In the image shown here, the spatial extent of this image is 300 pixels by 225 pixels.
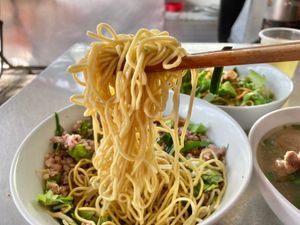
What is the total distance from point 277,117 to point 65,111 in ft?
2.22

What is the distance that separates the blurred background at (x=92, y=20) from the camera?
8.25ft

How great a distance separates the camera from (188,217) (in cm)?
79

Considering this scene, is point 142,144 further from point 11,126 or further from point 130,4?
point 130,4

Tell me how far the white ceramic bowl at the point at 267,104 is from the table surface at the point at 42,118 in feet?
0.36

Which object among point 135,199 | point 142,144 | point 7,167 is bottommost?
point 7,167

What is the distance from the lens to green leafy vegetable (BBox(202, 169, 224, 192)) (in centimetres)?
84

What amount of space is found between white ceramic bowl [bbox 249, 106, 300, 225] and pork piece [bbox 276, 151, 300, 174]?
0.08 metres

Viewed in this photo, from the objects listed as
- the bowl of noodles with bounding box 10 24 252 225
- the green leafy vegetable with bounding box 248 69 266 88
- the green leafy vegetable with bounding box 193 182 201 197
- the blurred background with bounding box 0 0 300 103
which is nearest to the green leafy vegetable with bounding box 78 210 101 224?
the bowl of noodles with bounding box 10 24 252 225

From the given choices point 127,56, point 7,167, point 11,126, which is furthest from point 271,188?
point 11,126

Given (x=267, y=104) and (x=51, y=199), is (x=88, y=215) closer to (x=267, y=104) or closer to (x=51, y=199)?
(x=51, y=199)

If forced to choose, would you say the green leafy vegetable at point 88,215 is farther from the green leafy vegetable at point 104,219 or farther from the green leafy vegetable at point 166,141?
the green leafy vegetable at point 166,141

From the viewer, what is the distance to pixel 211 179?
857mm

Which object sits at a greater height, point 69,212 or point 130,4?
point 130,4

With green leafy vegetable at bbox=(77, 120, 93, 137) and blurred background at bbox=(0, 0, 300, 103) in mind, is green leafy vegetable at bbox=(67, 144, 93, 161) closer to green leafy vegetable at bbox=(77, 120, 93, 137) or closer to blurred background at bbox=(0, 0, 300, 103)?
green leafy vegetable at bbox=(77, 120, 93, 137)
